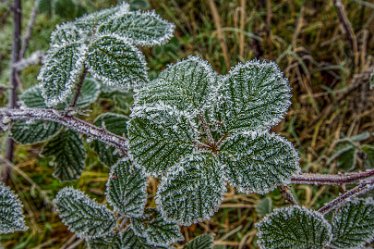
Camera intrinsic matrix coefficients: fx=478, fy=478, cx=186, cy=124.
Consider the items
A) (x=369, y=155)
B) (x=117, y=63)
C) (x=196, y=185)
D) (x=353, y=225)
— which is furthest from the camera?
(x=369, y=155)

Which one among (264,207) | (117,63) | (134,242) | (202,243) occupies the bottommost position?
(264,207)

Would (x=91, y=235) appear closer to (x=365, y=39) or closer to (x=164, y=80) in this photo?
(x=164, y=80)

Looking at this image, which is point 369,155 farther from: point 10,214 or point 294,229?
point 10,214

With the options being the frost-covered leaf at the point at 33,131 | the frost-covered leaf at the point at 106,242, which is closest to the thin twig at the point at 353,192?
the frost-covered leaf at the point at 106,242

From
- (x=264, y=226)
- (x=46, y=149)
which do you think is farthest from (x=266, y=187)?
(x=46, y=149)

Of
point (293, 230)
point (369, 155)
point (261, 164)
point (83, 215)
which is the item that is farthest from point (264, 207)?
point (261, 164)

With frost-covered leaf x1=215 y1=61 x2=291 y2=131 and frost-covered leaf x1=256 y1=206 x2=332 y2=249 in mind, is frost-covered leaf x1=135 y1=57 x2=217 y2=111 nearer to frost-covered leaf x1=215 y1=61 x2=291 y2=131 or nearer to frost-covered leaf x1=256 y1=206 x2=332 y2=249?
frost-covered leaf x1=215 y1=61 x2=291 y2=131

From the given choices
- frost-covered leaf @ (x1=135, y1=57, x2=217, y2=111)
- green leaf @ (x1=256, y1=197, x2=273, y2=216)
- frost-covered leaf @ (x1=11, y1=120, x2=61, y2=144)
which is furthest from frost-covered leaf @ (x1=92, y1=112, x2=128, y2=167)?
green leaf @ (x1=256, y1=197, x2=273, y2=216)
